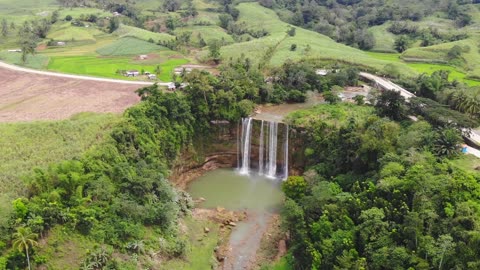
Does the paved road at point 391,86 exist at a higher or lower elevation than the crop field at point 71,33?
lower

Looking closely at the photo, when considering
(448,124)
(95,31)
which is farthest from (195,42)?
(448,124)

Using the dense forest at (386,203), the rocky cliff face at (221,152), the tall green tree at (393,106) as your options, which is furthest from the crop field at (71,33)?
the tall green tree at (393,106)

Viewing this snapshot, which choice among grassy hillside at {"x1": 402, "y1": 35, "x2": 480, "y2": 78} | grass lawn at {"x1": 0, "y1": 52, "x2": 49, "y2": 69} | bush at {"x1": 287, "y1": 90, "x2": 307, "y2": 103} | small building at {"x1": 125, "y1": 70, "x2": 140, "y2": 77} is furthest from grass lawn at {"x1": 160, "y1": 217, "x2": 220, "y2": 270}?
grassy hillside at {"x1": 402, "y1": 35, "x2": 480, "y2": 78}

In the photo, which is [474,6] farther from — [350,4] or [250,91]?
[250,91]

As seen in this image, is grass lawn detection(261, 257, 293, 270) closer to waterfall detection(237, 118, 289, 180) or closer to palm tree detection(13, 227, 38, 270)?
waterfall detection(237, 118, 289, 180)

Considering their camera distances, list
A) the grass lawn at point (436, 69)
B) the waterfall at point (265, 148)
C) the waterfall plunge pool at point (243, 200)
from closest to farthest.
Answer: the waterfall plunge pool at point (243, 200) → the waterfall at point (265, 148) → the grass lawn at point (436, 69)

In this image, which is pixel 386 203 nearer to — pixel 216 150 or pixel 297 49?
pixel 216 150

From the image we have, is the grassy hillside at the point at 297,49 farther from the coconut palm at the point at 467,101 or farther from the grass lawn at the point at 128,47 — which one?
the coconut palm at the point at 467,101
